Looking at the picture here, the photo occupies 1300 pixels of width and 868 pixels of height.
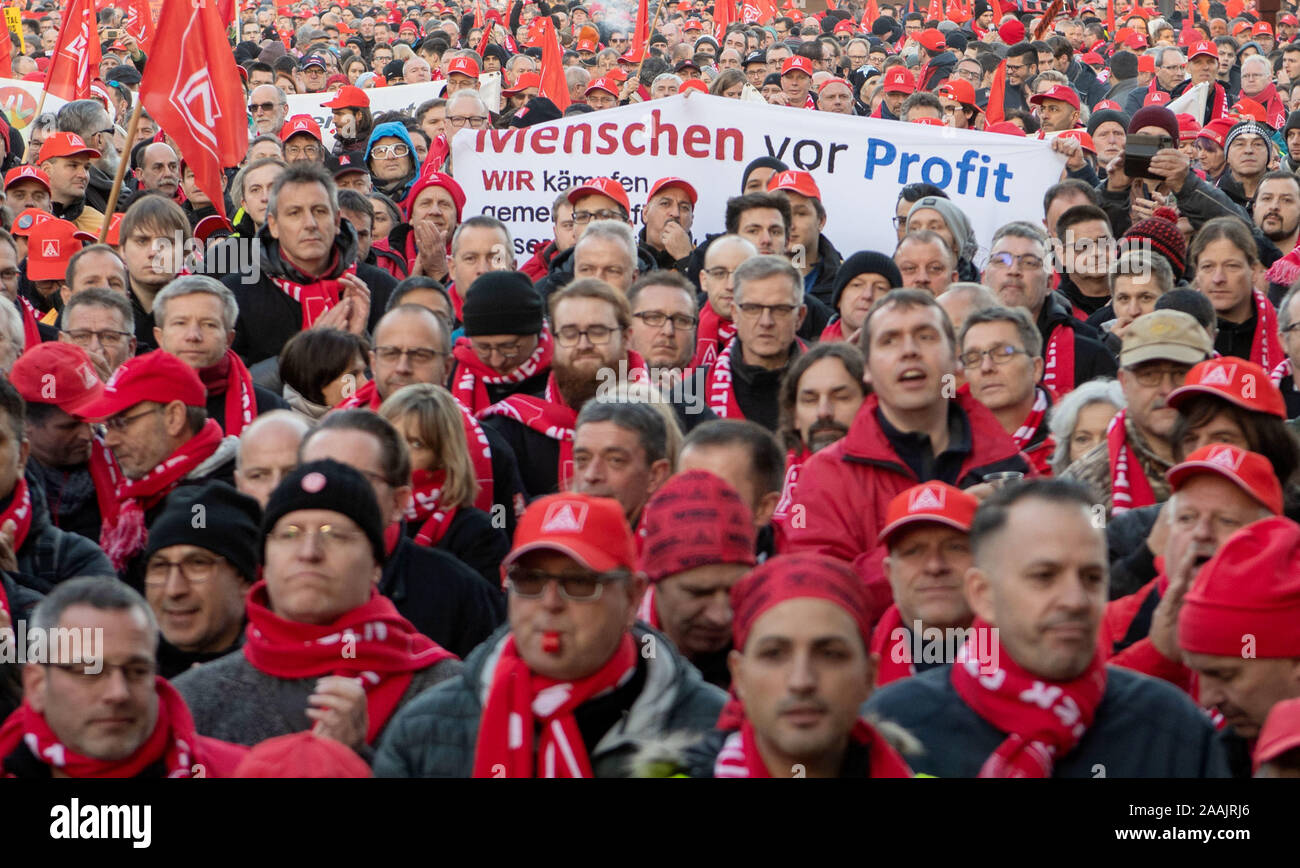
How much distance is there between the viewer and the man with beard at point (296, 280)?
785cm

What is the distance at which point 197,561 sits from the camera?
4.75 metres

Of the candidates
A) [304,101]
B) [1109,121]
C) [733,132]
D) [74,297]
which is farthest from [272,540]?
[304,101]

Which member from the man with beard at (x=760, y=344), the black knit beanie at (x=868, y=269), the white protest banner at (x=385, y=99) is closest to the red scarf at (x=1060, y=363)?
the black knit beanie at (x=868, y=269)

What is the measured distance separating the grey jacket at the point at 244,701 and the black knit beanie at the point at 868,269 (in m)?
3.71

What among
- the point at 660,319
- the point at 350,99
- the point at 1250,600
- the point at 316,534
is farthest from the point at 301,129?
the point at 1250,600

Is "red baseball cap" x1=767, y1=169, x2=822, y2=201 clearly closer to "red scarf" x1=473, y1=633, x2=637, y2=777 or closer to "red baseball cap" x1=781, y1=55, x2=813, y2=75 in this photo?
"red baseball cap" x1=781, y1=55, x2=813, y2=75

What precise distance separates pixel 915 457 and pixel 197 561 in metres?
2.06

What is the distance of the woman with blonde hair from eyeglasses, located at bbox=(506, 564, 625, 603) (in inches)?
65.5

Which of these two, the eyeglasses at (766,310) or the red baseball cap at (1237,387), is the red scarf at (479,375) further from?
the red baseball cap at (1237,387)

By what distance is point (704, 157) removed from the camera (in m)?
10.8

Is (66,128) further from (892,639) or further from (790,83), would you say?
(892,639)

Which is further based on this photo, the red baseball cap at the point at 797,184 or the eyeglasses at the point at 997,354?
the red baseball cap at the point at 797,184

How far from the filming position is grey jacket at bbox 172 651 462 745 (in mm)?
4141
